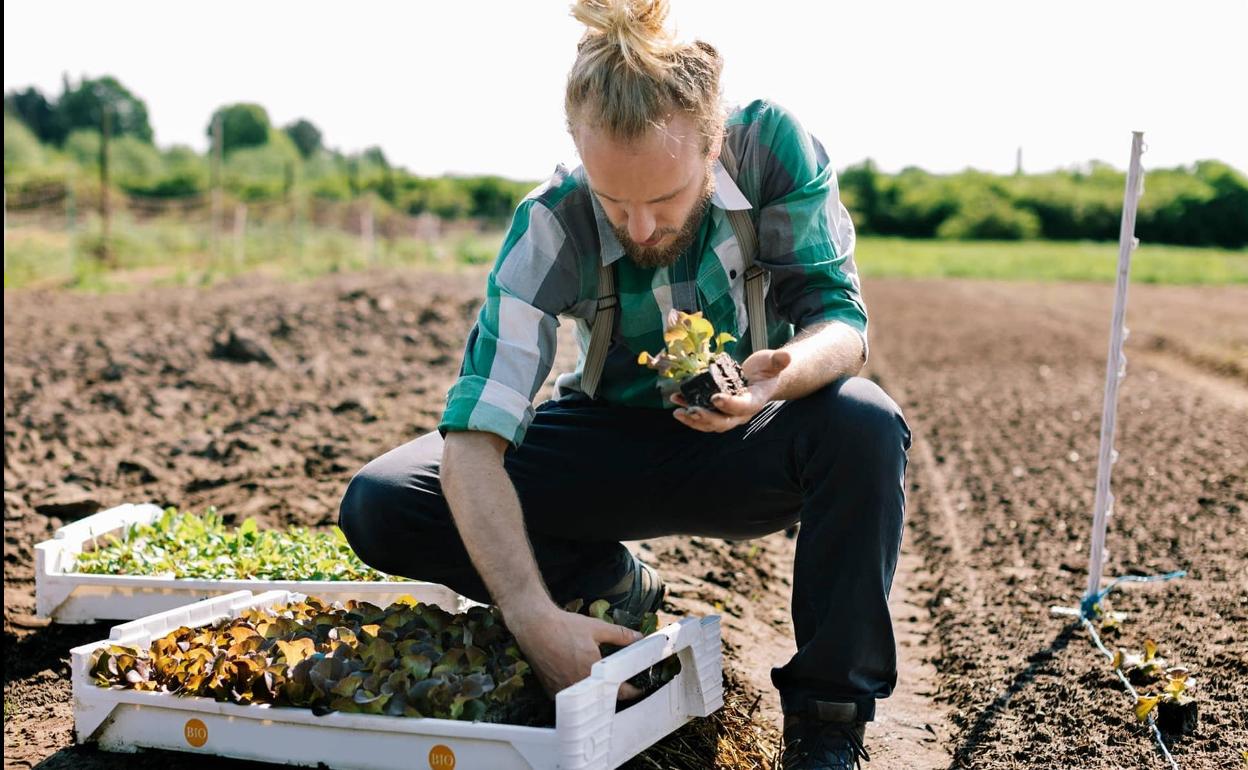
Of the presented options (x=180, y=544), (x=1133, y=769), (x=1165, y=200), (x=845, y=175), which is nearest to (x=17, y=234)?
(x=180, y=544)

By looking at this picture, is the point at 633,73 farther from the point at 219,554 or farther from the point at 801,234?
the point at 219,554

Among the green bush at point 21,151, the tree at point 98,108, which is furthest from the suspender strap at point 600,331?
the tree at point 98,108

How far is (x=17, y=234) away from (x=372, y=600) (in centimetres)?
1745

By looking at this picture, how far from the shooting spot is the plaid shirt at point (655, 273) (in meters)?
2.36

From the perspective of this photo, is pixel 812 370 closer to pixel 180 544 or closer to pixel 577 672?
pixel 577 672

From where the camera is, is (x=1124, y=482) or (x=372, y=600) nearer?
(x=372, y=600)

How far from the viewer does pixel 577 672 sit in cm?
215

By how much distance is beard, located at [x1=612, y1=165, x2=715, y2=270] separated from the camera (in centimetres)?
242

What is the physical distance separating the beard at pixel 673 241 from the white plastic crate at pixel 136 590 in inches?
42.4

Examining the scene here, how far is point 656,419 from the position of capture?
2619mm

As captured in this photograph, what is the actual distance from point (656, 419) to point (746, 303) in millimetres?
347

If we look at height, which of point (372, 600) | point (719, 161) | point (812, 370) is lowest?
point (372, 600)

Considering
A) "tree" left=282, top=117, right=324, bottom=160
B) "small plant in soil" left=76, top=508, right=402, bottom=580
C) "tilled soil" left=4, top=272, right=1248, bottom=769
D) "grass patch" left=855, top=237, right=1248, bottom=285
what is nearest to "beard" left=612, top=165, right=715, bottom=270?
"tilled soil" left=4, top=272, right=1248, bottom=769

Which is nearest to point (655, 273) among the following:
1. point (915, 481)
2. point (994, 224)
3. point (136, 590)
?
point (136, 590)
